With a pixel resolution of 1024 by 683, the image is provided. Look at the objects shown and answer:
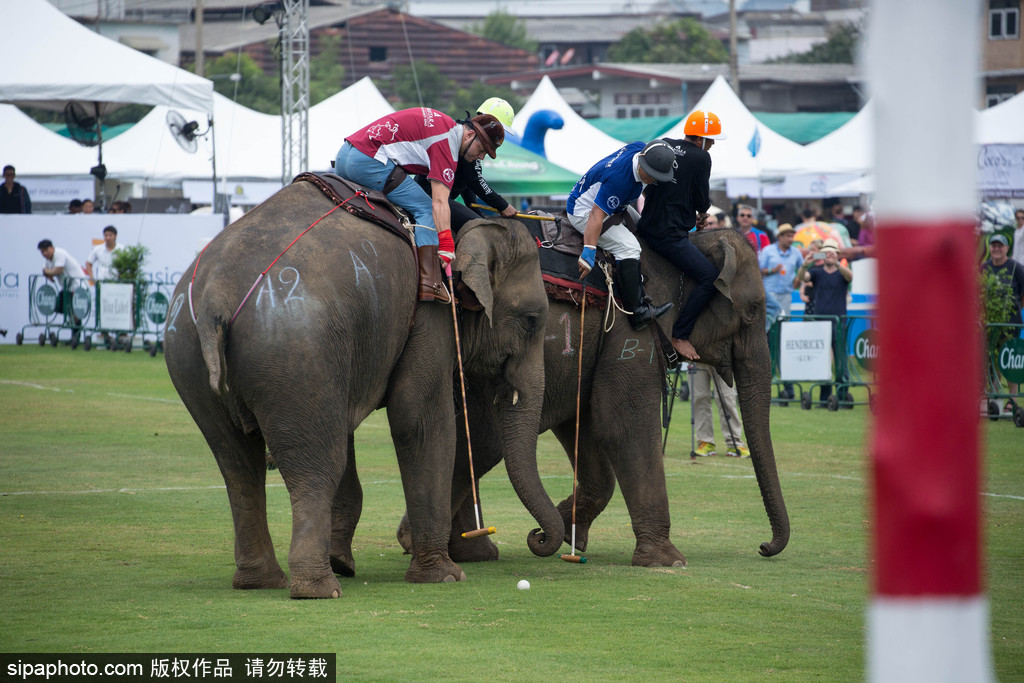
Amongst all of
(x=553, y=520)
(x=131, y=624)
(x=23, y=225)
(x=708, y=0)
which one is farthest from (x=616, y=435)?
(x=708, y=0)

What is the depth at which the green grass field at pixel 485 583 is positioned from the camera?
6.09 metres

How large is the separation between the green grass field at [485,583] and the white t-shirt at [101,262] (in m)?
11.5

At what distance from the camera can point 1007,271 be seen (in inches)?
737

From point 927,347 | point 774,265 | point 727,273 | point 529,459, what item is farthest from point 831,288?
point 927,347

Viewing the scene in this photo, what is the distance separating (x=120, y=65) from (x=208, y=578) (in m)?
18.2

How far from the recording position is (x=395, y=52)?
266ft

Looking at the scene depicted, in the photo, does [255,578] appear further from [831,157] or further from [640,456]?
[831,157]

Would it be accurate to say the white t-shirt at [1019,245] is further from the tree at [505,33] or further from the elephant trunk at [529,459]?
the tree at [505,33]

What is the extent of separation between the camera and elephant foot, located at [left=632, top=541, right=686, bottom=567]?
8867 millimetres

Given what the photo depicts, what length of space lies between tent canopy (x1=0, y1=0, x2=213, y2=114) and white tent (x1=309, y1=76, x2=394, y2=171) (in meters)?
7.83

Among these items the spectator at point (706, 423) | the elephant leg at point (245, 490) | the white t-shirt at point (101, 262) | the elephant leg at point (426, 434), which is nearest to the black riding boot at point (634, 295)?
the elephant leg at point (426, 434)

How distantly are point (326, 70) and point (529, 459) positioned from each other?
220 feet

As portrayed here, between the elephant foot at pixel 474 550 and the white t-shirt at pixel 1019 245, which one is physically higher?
the white t-shirt at pixel 1019 245

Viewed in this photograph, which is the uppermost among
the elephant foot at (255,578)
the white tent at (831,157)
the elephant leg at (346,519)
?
the white tent at (831,157)
